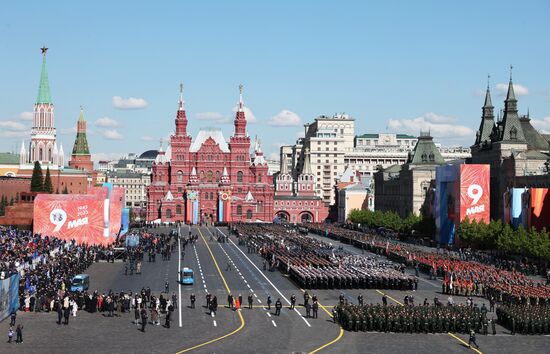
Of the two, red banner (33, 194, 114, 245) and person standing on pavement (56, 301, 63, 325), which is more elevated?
red banner (33, 194, 114, 245)

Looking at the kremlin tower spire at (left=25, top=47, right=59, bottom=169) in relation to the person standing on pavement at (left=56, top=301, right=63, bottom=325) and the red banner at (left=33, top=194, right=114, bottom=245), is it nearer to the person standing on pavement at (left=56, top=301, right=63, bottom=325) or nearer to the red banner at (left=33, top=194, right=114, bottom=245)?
the red banner at (left=33, top=194, right=114, bottom=245)

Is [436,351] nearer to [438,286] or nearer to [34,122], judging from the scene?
[438,286]

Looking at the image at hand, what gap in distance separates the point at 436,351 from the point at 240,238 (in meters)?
69.5

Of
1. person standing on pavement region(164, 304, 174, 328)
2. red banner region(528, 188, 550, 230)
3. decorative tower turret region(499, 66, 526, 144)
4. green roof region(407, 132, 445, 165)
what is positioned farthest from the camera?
green roof region(407, 132, 445, 165)

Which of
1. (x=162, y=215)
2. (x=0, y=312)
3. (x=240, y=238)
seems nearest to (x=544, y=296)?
(x=0, y=312)

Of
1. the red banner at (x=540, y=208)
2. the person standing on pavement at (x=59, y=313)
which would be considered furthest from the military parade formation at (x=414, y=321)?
the red banner at (x=540, y=208)

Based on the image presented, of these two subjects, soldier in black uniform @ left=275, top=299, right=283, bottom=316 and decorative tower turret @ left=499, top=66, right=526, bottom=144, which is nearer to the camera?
soldier in black uniform @ left=275, top=299, right=283, bottom=316

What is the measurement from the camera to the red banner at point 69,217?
74250mm

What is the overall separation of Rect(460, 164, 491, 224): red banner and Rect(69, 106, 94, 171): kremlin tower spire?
4446 inches

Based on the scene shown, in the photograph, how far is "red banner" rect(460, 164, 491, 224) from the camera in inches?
3639

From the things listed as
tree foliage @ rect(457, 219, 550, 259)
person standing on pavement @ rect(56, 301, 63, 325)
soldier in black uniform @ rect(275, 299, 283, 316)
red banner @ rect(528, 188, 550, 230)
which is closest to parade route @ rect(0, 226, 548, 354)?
soldier in black uniform @ rect(275, 299, 283, 316)

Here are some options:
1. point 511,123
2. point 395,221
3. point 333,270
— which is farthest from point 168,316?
point 395,221

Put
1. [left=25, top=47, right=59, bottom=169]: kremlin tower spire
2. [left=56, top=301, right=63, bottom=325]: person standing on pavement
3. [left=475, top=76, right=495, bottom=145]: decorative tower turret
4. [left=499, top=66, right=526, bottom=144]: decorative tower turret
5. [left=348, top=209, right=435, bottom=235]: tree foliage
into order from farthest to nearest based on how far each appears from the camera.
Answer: [left=25, top=47, right=59, bottom=169]: kremlin tower spire < [left=475, top=76, right=495, bottom=145]: decorative tower turret < [left=348, top=209, right=435, bottom=235]: tree foliage < [left=499, top=66, right=526, bottom=144]: decorative tower turret < [left=56, top=301, right=63, bottom=325]: person standing on pavement

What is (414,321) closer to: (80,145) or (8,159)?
(8,159)
